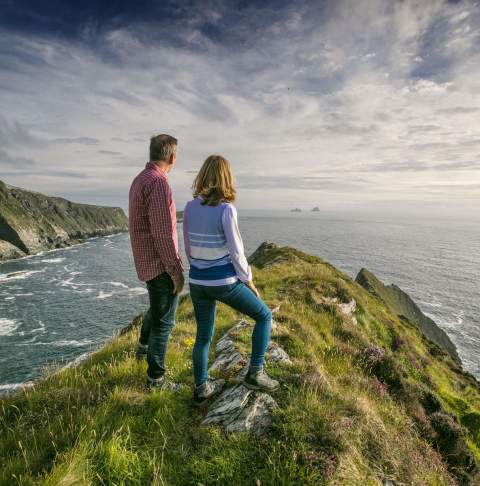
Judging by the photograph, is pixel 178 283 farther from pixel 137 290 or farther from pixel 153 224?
pixel 137 290

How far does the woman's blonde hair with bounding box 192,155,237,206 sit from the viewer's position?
14.6 feet

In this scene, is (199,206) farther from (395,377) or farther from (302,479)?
(395,377)

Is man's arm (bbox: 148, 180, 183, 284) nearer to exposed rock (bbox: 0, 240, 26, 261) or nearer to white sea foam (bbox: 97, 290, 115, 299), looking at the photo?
white sea foam (bbox: 97, 290, 115, 299)

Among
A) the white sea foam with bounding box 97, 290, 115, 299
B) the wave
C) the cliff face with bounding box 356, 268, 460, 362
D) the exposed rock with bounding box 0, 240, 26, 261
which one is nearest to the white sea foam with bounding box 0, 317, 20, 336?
the wave

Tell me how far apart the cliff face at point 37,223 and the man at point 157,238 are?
123317 mm

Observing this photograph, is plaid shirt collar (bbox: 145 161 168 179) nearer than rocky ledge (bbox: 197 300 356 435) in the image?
No

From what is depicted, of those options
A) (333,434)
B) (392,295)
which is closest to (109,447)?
(333,434)

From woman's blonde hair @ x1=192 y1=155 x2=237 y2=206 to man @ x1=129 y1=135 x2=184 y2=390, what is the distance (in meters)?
0.81

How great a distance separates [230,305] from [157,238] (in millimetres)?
1546

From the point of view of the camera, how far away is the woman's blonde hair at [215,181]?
4465mm

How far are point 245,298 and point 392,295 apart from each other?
4522 cm

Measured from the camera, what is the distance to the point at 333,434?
158 inches

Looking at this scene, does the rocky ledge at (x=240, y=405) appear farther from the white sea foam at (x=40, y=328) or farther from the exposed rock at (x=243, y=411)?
the white sea foam at (x=40, y=328)

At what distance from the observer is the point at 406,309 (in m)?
43.5
